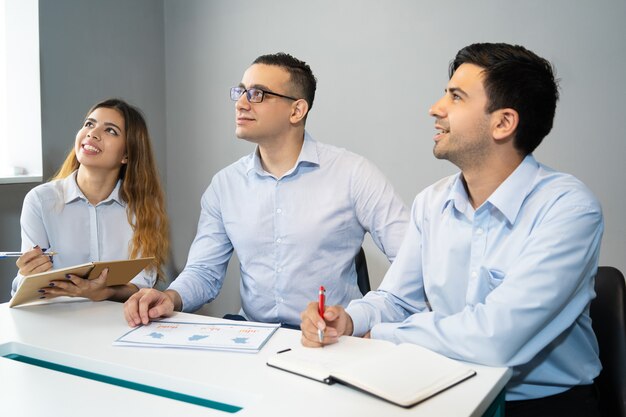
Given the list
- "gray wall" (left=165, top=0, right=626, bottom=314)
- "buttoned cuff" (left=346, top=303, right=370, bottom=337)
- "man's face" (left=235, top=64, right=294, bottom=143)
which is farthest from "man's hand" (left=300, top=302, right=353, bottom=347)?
"gray wall" (left=165, top=0, right=626, bottom=314)

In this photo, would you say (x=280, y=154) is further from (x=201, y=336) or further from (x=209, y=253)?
(x=201, y=336)

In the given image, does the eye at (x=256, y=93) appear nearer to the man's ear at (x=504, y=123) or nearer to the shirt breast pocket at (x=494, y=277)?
the man's ear at (x=504, y=123)

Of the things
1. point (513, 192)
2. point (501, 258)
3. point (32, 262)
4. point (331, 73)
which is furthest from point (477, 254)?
point (331, 73)

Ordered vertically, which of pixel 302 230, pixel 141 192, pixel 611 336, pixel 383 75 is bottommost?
pixel 611 336

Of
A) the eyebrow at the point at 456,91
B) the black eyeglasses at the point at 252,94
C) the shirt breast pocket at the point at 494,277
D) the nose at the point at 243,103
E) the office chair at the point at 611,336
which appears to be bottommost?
the office chair at the point at 611,336

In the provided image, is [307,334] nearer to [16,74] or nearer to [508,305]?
[508,305]

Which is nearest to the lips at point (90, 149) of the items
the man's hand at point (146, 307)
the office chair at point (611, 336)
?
the man's hand at point (146, 307)

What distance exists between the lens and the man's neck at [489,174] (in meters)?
1.65

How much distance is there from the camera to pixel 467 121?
5.43 ft

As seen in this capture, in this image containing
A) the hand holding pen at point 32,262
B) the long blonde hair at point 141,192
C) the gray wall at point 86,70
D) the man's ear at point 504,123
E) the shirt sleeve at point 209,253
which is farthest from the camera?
the gray wall at point 86,70

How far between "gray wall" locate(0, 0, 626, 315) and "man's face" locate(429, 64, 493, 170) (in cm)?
140

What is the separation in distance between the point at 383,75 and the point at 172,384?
2.39 meters

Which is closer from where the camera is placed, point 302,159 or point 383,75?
point 302,159

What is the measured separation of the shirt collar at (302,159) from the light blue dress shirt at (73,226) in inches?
24.0
